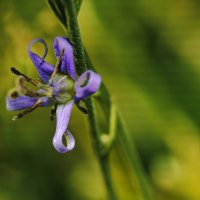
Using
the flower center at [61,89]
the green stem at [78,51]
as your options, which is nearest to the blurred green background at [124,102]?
the green stem at [78,51]

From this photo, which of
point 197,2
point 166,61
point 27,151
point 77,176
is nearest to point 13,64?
point 27,151

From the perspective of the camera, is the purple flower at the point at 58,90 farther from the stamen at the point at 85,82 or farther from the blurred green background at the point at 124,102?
the blurred green background at the point at 124,102

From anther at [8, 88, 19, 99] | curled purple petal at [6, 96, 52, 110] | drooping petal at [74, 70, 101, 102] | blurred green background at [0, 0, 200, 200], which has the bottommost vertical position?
blurred green background at [0, 0, 200, 200]

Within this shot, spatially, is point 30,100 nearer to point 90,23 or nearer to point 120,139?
point 120,139

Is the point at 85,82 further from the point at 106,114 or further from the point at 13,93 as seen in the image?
the point at 106,114

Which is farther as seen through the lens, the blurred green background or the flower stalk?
the blurred green background

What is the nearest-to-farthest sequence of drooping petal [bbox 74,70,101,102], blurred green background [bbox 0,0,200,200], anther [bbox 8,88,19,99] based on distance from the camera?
drooping petal [bbox 74,70,101,102], anther [bbox 8,88,19,99], blurred green background [bbox 0,0,200,200]

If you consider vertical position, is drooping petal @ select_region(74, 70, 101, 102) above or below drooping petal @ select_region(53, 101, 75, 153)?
above


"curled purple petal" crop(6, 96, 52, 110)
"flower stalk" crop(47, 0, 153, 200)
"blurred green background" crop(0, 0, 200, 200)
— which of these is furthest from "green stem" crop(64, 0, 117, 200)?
"blurred green background" crop(0, 0, 200, 200)

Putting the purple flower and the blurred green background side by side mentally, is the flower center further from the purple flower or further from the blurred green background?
the blurred green background
